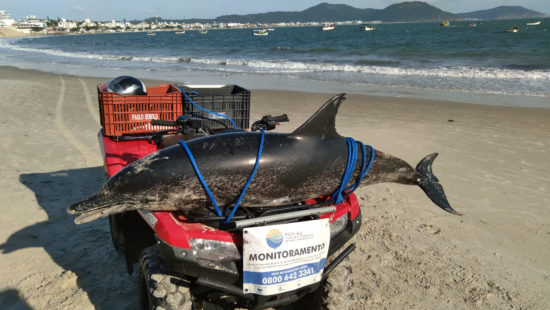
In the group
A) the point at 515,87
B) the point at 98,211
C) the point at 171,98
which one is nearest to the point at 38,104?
the point at 171,98

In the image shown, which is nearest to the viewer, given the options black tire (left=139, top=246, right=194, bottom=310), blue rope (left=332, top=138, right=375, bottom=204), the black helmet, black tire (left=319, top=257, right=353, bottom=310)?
black tire (left=139, top=246, right=194, bottom=310)

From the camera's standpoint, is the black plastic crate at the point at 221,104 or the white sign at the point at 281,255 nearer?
the white sign at the point at 281,255

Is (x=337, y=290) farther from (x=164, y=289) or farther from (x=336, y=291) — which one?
(x=164, y=289)

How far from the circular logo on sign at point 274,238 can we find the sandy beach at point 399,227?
4.84 ft

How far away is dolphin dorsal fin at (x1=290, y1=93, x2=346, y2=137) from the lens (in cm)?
221

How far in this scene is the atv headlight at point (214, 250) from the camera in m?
2.03

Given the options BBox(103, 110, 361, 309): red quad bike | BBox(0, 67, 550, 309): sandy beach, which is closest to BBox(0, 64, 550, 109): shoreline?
BBox(0, 67, 550, 309): sandy beach

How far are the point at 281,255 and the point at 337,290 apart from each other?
655 millimetres

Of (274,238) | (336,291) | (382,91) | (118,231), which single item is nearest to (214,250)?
(274,238)

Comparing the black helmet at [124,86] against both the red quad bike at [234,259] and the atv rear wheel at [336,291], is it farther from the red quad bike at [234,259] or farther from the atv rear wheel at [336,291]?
the atv rear wheel at [336,291]

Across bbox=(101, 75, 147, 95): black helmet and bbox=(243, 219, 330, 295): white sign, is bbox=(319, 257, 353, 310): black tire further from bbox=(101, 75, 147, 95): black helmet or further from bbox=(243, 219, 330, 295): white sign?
→ bbox=(101, 75, 147, 95): black helmet

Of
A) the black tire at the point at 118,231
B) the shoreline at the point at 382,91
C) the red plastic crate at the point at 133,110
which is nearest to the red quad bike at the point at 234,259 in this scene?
the black tire at the point at 118,231

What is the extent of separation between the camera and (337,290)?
246 cm

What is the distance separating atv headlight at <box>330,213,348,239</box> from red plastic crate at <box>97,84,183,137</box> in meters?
2.41
